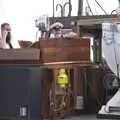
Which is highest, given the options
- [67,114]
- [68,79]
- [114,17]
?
[114,17]

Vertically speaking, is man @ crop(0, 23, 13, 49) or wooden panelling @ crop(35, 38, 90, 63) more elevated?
man @ crop(0, 23, 13, 49)

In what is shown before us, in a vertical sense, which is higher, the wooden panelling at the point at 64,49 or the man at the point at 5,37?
the man at the point at 5,37

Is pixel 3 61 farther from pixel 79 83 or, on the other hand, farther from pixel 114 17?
pixel 114 17

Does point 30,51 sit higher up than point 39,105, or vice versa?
point 30,51

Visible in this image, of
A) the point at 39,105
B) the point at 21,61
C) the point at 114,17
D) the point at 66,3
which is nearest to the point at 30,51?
the point at 21,61

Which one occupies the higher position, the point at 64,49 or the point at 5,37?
the point at 5,37

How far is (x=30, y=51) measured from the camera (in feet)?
21.7

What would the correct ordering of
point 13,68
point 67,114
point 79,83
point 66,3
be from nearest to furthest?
point 13,68 < point 67,114 < point 79,83 < point 66,3

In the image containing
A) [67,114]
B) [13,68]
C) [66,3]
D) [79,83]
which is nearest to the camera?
[13,68]

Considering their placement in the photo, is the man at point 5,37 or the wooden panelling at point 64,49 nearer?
the wooden panelling at point 64,49

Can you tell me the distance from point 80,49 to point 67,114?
116cm

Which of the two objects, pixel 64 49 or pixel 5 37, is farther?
pixel 5 37

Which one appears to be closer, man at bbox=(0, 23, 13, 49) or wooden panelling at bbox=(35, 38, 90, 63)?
wooden panelling at bbox=(35, 38, 90, 63)

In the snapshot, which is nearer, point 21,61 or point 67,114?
point 21,61
